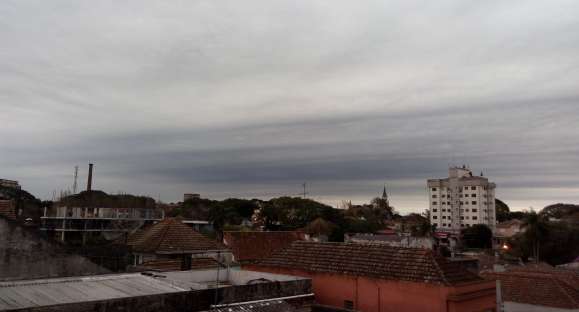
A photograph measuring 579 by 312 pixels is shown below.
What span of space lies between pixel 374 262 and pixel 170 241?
920cm

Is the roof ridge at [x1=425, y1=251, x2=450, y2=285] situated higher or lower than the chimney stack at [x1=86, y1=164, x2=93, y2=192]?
lower

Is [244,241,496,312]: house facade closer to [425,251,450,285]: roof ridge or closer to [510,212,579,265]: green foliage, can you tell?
[425,251,450,285]: roof ridge

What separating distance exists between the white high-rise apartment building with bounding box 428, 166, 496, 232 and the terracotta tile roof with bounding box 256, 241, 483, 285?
87.4m

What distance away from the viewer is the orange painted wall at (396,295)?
13102 millimetres

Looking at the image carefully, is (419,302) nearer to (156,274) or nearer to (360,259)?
(360,259)

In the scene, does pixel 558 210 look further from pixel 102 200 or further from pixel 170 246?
pixel 170 246

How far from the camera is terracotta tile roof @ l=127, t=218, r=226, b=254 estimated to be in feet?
61.8

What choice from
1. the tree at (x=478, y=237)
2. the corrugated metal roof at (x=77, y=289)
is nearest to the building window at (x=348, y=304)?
the corrugated metal roof at (x=77, y=289)

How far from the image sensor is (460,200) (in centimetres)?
10225

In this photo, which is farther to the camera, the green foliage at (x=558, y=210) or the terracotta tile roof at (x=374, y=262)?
the green foliage at (x=558, y=210)

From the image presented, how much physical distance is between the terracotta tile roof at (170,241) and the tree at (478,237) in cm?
6920

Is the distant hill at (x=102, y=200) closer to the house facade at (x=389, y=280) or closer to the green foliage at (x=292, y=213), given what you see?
the green foliage at (x=292, y=213)

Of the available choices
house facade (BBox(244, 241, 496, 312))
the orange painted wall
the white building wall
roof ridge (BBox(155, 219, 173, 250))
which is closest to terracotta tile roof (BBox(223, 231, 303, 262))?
roof ridge (BBox(155, 219, 173, 250))

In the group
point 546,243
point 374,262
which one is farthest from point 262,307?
point 546,243
